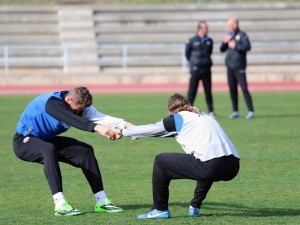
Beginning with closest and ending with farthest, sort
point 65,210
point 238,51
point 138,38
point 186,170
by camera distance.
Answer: point 186,170 < point 65,210 < point 238,51 < point 138,38

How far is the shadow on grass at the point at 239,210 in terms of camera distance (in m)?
9.53

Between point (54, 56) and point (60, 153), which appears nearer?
point (60, 153)

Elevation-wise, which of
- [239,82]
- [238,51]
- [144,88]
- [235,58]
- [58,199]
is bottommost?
[144,88]

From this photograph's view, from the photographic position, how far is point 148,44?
35.8m

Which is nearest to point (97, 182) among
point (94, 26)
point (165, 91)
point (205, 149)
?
point (205, 149)

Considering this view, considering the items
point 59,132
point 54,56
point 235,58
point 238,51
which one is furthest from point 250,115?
point 54,56

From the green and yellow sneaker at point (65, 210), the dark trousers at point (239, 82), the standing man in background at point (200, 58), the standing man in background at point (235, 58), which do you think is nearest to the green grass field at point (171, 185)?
the green and yellow sneaker at point (65, 210)

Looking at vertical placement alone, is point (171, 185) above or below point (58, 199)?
below

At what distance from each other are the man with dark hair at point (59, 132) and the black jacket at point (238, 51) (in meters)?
10.2

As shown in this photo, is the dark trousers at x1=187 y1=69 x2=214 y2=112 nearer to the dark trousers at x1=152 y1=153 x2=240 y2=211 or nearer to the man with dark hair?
the man with dark hair

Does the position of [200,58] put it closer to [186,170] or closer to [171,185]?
[171,185]

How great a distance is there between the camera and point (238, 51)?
19953 mm

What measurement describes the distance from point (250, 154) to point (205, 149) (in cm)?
587

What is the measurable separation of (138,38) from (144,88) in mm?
6370
